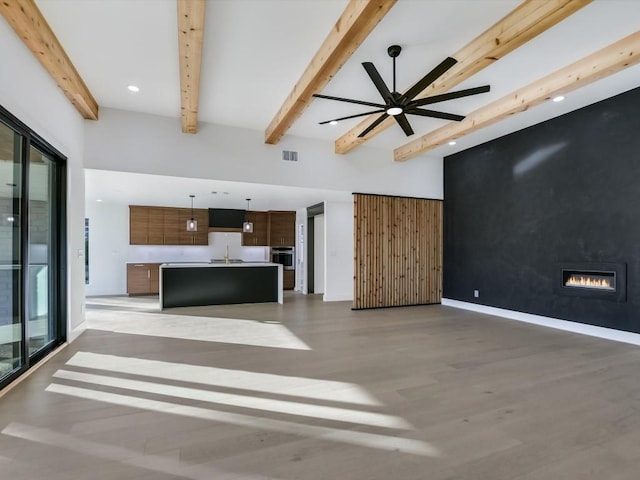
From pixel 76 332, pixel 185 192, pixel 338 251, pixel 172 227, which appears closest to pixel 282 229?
Answer: pixel 338 251

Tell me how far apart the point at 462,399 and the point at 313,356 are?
1.61m

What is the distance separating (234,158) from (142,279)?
5061mm

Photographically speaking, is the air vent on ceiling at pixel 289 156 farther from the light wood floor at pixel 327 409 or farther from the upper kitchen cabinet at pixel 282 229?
the upper kitchen cabinet at pixel 282 229

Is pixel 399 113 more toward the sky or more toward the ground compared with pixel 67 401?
more toward the sky

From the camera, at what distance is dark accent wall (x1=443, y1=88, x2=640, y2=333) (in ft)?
14.2

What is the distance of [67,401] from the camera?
2586 millimetres

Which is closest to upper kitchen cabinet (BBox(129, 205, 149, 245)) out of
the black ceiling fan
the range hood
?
the range hood

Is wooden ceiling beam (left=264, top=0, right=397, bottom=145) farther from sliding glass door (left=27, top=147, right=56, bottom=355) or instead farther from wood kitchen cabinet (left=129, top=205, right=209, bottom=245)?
wood kitchen cabinet (left=129, top=205, right=209, bottom=245)

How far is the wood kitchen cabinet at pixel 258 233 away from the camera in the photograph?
9977mm

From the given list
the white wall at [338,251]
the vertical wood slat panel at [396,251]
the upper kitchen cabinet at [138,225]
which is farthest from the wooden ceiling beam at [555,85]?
the upper kitchen cabinet at [138,225]

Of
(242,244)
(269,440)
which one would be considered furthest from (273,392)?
(242,244)

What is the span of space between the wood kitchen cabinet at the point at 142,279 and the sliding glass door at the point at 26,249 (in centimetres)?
478

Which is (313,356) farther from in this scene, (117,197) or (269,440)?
(117,197)

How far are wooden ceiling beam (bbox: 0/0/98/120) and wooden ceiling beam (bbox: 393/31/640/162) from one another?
5.18 m
